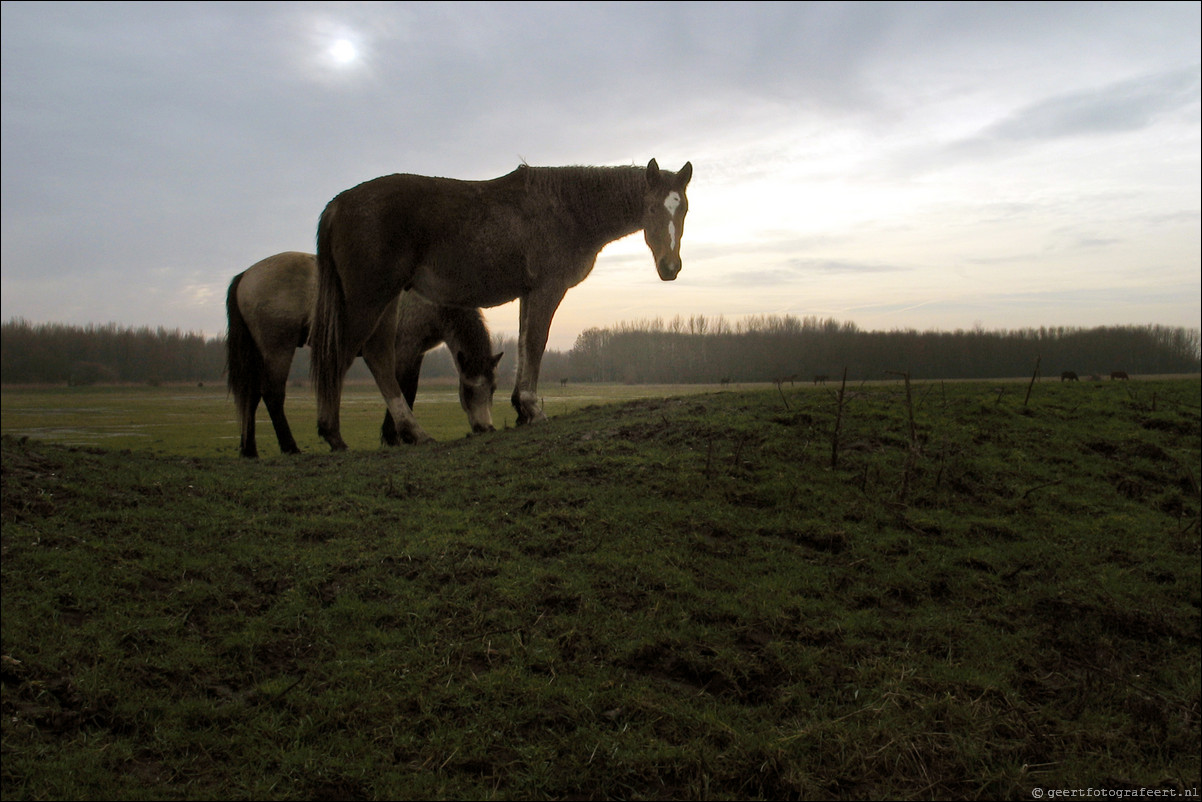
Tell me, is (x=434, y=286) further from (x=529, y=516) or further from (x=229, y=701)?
(x=229, y=701)

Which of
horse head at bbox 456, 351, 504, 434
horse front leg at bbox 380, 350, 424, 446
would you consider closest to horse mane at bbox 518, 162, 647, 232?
horse head at bbox 456, 351, 504, 434

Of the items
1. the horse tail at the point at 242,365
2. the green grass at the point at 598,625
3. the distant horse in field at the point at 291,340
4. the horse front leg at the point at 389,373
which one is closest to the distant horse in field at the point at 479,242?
the horse front leg at the point at 389,373

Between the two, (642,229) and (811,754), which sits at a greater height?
(642,229)

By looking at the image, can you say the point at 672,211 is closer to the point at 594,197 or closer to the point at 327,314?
the point at 594,197

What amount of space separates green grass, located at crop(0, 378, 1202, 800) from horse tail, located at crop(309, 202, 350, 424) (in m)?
1.75

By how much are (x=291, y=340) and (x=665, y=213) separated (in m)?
5.44

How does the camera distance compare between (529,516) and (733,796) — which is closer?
(733,796)

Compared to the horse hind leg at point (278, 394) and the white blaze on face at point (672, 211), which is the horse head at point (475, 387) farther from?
the white blaze on face at point (672, 211)

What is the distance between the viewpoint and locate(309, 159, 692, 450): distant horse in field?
8.45 meters

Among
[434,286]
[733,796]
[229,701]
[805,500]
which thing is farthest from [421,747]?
[434,286]

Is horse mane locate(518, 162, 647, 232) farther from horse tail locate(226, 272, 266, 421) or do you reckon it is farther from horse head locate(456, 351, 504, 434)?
horse tail locate(226, 272, 266, 421)

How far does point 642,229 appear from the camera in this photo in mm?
8852

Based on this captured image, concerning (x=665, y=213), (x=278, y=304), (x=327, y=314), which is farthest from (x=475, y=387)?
(x=665, y=213)

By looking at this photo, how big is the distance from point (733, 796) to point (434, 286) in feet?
22.5
